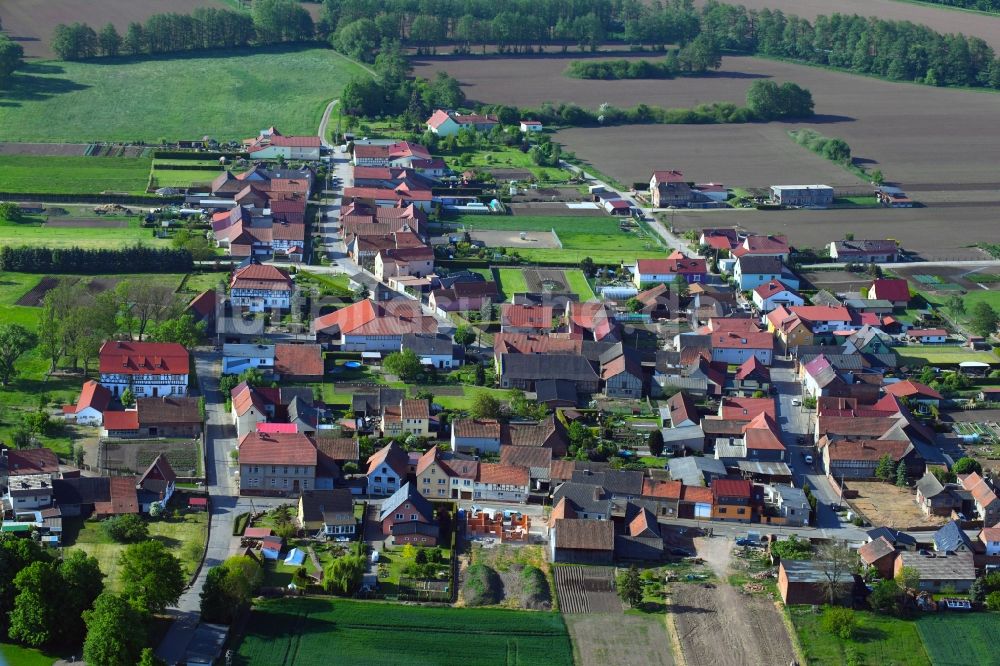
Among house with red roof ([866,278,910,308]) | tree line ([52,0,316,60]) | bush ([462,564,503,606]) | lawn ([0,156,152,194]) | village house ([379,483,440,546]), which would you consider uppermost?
tree line ([52,0,316,60])

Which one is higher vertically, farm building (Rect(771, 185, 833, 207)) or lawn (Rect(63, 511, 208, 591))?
farm building (Rect(771, 185, 833, 207))

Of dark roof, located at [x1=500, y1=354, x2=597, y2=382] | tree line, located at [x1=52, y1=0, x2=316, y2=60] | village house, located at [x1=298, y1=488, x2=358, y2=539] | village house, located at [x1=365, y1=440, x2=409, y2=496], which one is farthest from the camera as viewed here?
tree line, located at [x1=52, y1=0, x2=316, y2=60]

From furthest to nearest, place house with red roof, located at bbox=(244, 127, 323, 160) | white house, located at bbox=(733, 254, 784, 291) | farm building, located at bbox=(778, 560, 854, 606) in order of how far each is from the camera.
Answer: house with red roof, located at bbox=(244, 127, 323, 160), white house, located at bbox=(733, 254, 784, 291), farm building, located at bbox=(778, 560, 854, 606)

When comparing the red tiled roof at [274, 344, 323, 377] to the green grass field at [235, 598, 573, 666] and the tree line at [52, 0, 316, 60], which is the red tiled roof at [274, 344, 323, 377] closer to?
the green grass field at [235, 598, 573, 666]

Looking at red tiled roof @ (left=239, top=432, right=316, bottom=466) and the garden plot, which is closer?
the garden plot

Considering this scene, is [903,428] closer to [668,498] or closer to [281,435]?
[668,498]

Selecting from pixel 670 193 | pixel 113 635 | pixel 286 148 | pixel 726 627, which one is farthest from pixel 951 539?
pixel 286 148

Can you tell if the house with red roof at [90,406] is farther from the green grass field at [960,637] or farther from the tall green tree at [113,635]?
the green grass field at [960,637]

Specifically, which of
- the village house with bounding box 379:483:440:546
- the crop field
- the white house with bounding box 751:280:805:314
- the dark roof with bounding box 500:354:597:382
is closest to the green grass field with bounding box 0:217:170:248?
the dark roof with bounding box 500:354:597:382

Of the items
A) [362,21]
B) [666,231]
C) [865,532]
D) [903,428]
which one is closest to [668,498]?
[865,532]
